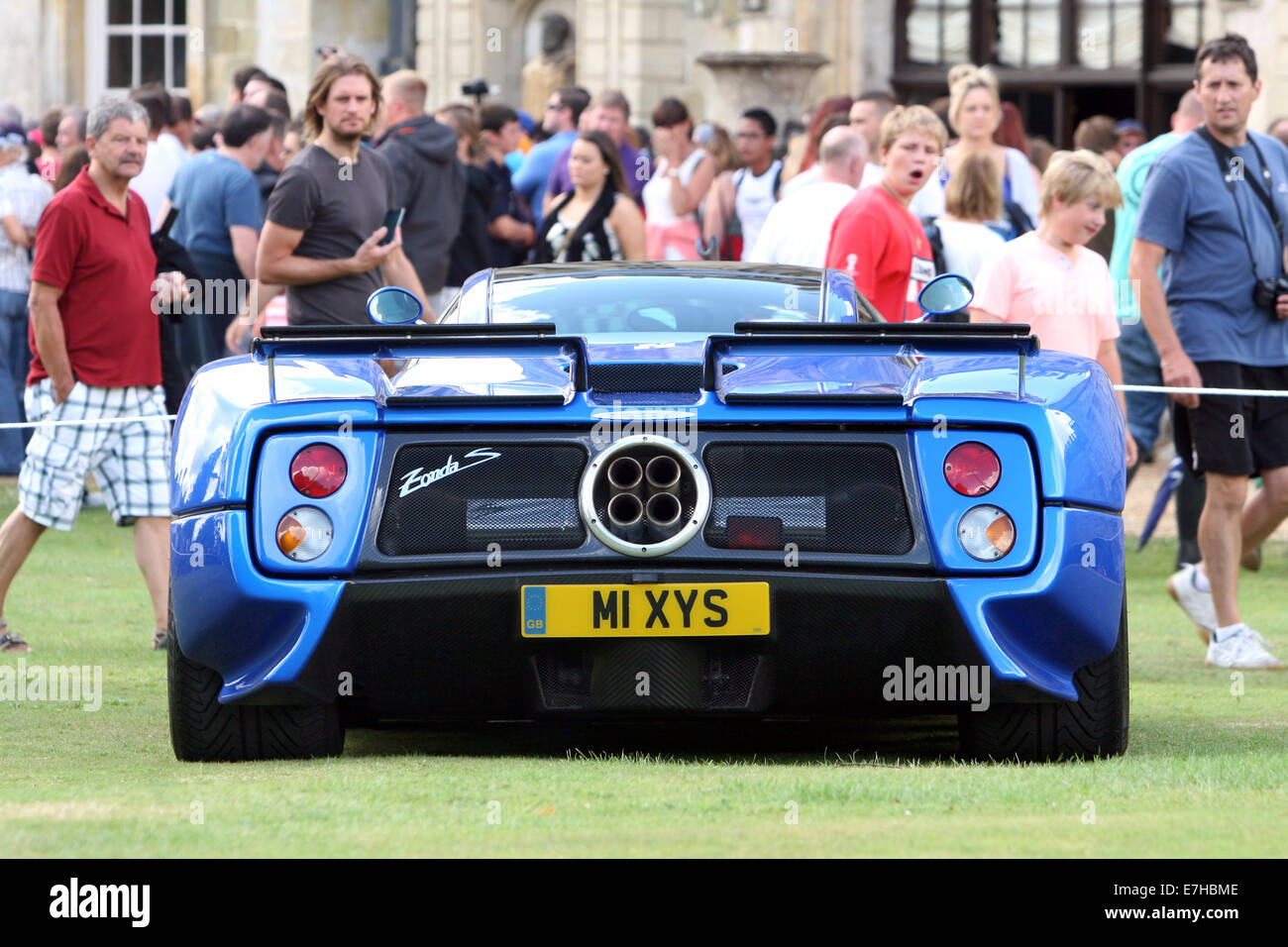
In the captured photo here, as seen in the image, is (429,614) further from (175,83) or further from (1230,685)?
(175,83)

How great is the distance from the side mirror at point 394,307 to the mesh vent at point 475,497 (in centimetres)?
145

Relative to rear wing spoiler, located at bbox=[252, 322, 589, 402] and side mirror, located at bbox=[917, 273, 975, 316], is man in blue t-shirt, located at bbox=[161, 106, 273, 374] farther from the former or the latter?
rear wing spoiler, located at bbox=[252, 322, 589, 402]

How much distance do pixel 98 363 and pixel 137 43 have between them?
21029mm

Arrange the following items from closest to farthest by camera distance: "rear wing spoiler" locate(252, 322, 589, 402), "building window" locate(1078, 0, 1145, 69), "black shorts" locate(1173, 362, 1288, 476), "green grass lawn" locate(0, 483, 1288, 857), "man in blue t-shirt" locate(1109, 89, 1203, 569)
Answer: "green grass lawn" locate(0, 483, 1288, 857)
"rear wing spoiler" locate(252, 322, 589, 402)
"black shorts" locate(1173, 362, 1288, 476)
"man in blue t-shirt" locate(1109, 89, 1203, 569)
"building window" locate(1078, 0, 1145, 69)

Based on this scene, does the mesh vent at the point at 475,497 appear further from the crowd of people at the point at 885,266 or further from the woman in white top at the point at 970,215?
the woman in white top at the point at 970,215

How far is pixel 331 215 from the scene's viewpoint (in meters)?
8.26

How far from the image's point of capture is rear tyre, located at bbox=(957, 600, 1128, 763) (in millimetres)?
5117

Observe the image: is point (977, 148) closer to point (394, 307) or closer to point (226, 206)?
point (226, 206)

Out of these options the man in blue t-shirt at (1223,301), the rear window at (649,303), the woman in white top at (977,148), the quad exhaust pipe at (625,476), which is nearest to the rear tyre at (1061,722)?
the quad exhaust pipe at (625,476)

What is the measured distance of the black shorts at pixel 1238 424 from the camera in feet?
25.6

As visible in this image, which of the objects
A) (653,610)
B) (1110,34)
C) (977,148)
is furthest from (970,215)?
(1110,34)

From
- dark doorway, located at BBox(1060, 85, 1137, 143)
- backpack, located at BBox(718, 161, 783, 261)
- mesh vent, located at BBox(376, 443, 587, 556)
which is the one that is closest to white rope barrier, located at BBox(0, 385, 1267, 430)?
mesh vent, located at BBox(376, 443, 587, 556)

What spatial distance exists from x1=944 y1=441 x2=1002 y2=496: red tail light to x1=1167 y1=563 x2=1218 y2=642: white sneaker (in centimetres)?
338

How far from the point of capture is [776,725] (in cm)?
608
